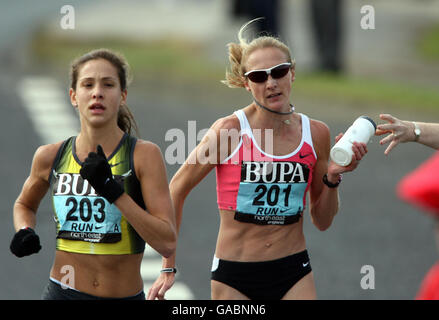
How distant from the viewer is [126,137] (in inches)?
209

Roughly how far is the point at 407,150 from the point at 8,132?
20.4ft

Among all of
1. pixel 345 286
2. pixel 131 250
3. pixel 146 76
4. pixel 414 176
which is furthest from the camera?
pixel 146 76

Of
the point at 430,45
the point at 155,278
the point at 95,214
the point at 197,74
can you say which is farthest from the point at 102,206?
the point at 430,45

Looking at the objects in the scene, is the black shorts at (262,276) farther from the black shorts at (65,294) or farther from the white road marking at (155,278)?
the white road marking at (155,278)

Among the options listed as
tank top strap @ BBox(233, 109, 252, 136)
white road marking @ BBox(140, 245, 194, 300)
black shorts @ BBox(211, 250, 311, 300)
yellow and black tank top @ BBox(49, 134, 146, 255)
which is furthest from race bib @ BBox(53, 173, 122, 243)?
white road marking @ BBox(140, 245, 194, 300)

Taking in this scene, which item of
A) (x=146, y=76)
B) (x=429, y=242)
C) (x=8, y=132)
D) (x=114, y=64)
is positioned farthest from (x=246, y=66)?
(x=146, y=76)

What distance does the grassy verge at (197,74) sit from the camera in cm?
1516

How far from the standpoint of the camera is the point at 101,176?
4852mm

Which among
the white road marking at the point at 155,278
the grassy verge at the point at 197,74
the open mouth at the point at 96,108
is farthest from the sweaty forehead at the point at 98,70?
the grassy verge at the point at 197,74

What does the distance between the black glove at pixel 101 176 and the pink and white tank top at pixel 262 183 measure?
0.82m

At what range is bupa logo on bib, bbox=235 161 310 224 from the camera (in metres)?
5.45

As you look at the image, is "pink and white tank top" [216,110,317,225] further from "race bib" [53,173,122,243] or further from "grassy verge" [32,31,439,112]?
"grassy verge" [32,31,439,112]

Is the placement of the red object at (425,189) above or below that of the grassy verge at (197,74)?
above
